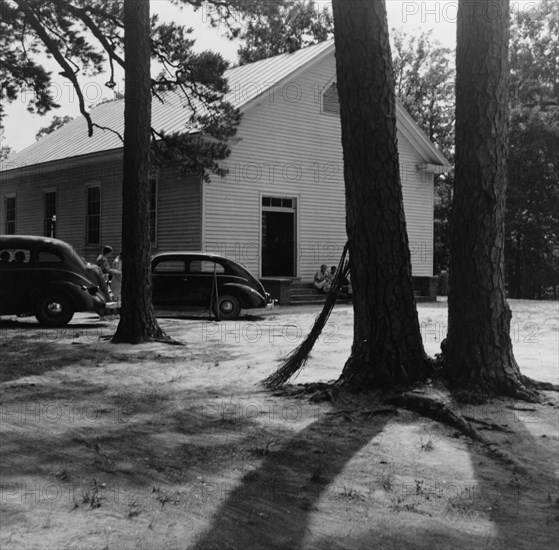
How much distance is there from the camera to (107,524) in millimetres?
4508

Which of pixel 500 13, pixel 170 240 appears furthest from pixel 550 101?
pixel 500 13

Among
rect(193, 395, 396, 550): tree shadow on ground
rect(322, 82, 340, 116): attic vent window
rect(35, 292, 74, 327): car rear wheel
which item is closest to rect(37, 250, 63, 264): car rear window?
rect(35, 292, 74, 327): car rear wheel

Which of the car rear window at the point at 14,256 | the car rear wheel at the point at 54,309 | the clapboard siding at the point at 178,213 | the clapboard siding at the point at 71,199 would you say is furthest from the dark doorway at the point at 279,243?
the car rear window at the point at 14,256

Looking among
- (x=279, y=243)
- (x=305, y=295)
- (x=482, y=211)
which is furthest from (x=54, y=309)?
(x=482, y=211)

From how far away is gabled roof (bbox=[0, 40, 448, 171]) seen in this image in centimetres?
2438

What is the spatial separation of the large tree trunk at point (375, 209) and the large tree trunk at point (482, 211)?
0.50 m

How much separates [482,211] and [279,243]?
17.9m

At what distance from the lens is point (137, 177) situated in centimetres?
1327

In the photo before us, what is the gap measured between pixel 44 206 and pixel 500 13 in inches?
1027

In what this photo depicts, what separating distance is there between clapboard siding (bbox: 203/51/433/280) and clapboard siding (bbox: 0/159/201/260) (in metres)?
0.88

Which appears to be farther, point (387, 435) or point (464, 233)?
point (464, 233)

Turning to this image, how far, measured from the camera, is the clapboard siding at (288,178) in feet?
76.8

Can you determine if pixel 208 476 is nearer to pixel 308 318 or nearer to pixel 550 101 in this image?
pixel 308 318

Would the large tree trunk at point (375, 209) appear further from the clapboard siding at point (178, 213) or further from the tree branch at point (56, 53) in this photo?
the clapboard siding at point (178, 213)
